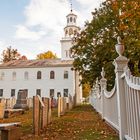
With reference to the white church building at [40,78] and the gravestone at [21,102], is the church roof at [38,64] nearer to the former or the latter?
the white church building at [40,78]

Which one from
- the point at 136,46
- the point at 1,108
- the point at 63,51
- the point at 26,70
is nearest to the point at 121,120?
the point at 1,108

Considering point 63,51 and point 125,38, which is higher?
point 63,51

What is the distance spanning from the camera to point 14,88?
52000mm

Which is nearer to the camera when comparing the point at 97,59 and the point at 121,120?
the point at 121,120

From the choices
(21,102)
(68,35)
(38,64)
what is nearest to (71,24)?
(68,35)

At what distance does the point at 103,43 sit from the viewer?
27281 mm

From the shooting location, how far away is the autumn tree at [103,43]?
972 inches

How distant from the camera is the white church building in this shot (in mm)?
50375

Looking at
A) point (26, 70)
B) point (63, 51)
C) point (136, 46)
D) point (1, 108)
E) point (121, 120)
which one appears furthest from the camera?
point (63, 51)

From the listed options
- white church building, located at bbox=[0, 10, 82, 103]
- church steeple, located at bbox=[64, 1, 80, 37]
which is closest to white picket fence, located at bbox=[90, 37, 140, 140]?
white church building, located at bbox=[0, 10, 82, 103]

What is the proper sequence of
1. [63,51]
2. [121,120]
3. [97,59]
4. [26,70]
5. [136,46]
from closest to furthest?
[121,120] → [136,46] → [97,59] → [26,70] → [63,51]

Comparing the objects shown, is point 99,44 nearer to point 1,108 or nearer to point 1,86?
point 1,108

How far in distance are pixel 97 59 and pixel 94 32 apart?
2.82 meters

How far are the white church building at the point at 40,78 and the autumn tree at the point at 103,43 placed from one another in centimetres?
2018
